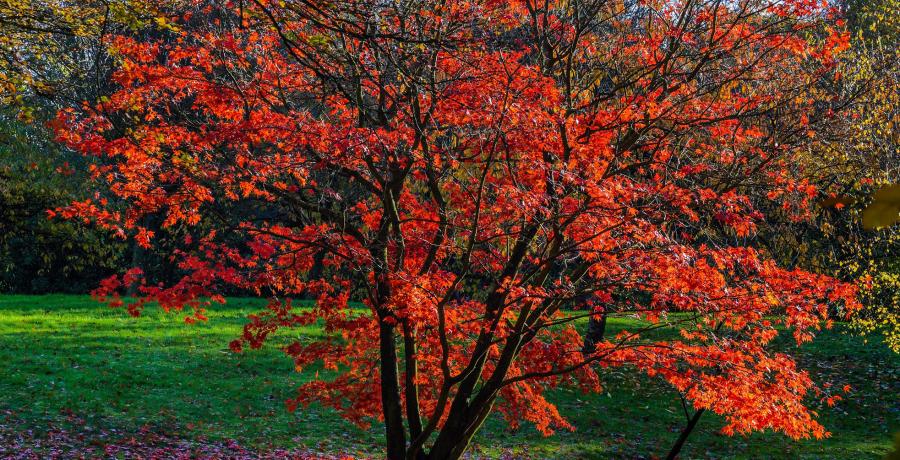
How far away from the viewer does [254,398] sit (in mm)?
15906

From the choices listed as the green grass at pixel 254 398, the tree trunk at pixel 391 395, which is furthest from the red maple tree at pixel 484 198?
the green grass at pixel 254 398

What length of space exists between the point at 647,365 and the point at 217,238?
1813 cm

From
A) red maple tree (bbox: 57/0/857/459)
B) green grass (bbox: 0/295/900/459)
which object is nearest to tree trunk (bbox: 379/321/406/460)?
red maple tree (bbox: 57/0/857/459)

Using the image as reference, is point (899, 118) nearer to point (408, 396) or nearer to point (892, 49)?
point (892, 49)

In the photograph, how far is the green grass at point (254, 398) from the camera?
14.1 m

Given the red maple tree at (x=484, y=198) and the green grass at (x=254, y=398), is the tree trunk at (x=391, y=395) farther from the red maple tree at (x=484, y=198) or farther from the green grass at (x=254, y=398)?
the green grass at (x=254, y=398)

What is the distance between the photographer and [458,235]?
9758 mm

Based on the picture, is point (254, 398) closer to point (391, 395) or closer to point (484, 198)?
point (391, 395)

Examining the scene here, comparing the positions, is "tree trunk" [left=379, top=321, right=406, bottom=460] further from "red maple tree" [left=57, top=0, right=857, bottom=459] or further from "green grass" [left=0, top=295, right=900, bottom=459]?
"green grass" [left=0, top=295, right=900, bottom=459]

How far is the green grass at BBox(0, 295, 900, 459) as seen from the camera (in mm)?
14109

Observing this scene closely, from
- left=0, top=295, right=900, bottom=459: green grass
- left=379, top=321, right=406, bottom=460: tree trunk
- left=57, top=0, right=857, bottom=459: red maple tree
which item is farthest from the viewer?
left=0, top=295, right=900, bottom=459: green grass

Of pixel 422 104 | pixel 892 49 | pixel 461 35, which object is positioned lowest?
pixel 422 104

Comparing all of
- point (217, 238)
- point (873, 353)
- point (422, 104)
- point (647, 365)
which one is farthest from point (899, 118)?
point (217, 238)

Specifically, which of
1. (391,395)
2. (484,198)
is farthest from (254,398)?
(484,198)
